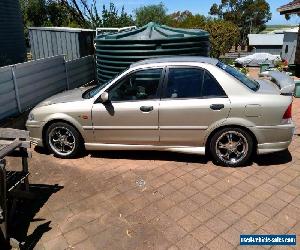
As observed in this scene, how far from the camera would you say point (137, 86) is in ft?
18.1

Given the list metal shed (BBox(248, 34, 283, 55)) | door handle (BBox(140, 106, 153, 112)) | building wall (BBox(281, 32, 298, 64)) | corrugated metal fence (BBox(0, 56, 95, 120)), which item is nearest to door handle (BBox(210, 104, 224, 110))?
door handle (BBox(140, 106, 153, 112))

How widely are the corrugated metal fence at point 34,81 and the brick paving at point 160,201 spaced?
1621 mm

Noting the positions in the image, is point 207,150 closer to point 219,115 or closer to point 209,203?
point 219,115

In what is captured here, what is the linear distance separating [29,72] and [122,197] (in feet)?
14.7

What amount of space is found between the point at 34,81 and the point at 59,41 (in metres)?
3.64

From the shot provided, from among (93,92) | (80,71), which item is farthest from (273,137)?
(80,71)

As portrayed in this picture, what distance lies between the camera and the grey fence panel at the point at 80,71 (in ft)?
33.3

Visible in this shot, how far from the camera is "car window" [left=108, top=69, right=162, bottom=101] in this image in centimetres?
544

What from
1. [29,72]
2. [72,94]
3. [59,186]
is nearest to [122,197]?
[59,186]

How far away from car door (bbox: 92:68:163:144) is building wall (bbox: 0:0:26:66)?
357 inches

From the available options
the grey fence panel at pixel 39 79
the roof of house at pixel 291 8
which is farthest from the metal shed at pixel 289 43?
the grey fence panel at pixel 39 79

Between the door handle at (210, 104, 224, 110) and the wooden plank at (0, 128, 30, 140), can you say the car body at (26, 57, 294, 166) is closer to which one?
the door handle at (210, 104, 224, 110)

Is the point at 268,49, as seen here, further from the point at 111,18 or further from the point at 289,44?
the point at 111,18

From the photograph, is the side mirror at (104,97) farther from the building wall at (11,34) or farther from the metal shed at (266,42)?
the metal shed at (266,42)
